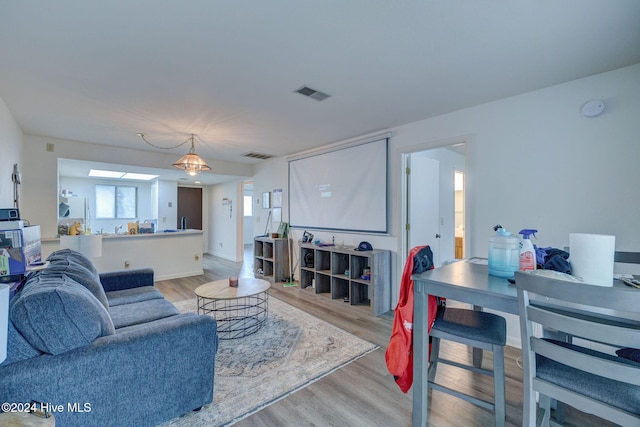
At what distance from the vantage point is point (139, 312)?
2314mm

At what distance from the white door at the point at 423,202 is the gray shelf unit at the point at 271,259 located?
2.38m

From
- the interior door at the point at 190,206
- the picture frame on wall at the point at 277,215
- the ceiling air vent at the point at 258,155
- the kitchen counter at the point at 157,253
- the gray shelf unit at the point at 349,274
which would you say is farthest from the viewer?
the interior door at the point at 190,206

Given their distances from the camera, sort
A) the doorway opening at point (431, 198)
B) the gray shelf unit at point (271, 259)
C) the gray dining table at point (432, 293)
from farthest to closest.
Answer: the gray shelf unit at point (271, 259) < the doorway opening at point (431, 198) < the gray dining table at point (432, 293)

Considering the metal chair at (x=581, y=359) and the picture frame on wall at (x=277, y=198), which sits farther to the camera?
the picture frame on wall at (x=277, y=198)

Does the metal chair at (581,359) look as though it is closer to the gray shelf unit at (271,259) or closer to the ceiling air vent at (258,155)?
the gray shelf unit at (271,259)

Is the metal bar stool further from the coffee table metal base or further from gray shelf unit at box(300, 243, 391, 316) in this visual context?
the coffee table metal base

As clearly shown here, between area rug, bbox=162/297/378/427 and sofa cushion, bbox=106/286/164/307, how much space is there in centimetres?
88

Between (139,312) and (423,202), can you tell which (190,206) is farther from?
(423,202)

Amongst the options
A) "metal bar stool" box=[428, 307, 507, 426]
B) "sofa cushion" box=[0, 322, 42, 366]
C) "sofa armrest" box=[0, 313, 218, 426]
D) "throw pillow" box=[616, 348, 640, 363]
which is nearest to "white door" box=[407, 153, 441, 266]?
"metal bar stool" box=[428, 307, 507, 426]

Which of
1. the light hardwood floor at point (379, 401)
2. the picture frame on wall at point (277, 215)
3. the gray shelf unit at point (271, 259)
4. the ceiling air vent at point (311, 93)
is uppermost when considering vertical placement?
the ceiling air vent at point (311, 93)

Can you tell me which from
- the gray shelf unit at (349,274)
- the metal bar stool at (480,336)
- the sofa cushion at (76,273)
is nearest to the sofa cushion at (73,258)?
the sofa cushion at (76,273)

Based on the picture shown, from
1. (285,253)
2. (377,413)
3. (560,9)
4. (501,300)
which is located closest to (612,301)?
(501,300)

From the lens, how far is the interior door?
7922mm

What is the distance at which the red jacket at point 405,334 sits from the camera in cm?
165
